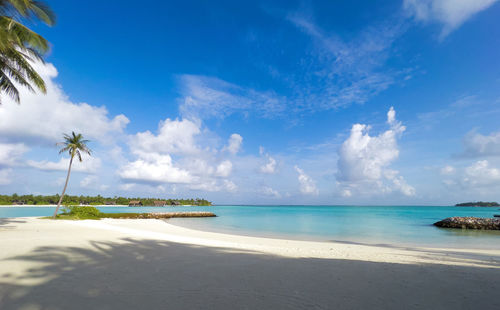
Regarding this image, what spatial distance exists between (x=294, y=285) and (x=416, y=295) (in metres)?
2.42

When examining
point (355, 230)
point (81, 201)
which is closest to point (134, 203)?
point (81, 201)

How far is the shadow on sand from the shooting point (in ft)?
13.6

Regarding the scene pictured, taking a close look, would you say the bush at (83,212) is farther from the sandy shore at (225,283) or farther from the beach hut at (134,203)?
the beach hut at (134,203)

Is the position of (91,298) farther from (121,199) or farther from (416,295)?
(121,199)

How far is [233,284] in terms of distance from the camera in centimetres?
516

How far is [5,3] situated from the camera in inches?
496

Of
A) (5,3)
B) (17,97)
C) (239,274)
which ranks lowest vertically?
(239,274)

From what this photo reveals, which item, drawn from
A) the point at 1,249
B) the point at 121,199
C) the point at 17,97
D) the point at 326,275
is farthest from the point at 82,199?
the point at 326,275

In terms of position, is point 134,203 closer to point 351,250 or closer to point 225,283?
point 351,250

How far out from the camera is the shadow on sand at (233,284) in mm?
4145

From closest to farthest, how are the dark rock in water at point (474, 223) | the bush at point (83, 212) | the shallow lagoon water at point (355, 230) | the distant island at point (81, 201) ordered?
the shallow lagoon water at point (355, 230), the dark rock in water at point (474, 223), the bush at point (83, 212), the distant island at point (81, 201)

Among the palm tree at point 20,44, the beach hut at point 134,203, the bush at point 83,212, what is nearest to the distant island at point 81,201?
the beach hut at point 134,203

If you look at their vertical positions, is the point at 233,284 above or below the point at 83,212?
below

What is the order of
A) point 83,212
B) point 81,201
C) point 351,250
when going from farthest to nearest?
point 81,201, point 83,212, point 351,250
